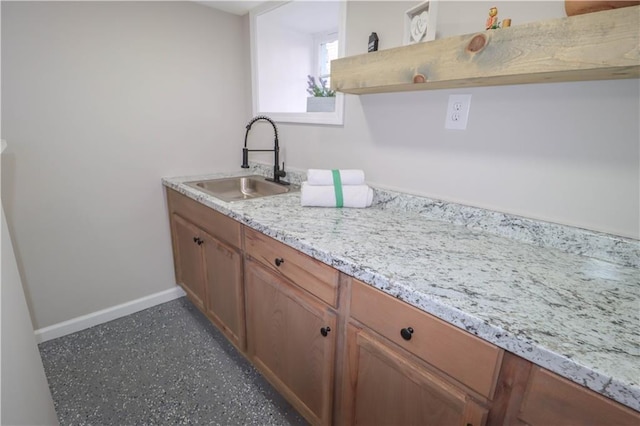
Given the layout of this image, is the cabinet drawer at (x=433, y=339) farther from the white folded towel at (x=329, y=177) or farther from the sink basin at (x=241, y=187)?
the sink basin at (x=241, y=187)

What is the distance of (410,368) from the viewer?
0.79m

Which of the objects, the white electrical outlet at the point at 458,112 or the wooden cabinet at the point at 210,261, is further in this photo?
the wooden cabinet at the point at 210,261

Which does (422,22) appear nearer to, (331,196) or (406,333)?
(331,196)

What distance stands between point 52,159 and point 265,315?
4.72 ft

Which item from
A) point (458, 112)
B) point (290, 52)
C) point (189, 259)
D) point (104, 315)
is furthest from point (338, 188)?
point (104, 315)

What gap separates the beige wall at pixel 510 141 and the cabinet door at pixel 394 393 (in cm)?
71

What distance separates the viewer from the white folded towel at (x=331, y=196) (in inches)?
54.0

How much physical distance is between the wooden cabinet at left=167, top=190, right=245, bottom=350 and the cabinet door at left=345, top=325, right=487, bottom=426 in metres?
0.69

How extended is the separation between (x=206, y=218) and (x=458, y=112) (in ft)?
4.25

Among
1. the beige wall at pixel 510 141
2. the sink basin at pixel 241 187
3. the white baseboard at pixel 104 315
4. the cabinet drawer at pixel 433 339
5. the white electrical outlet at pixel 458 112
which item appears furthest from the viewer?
the sink basin at pixel 241 187

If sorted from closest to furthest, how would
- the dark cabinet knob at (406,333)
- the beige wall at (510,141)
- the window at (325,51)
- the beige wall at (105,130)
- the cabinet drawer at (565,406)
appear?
the cabinet drawer at (565,406) → the dark cabinet knob at (406,333) → the beige wall at (510,141) → the beige wall at (105,130) → the window at (325,51)

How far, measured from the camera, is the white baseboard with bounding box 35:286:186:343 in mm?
1779

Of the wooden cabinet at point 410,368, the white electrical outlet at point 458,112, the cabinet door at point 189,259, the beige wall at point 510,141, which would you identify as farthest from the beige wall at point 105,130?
the wooden cabinet at point 410,368

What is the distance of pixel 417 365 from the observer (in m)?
0.78
